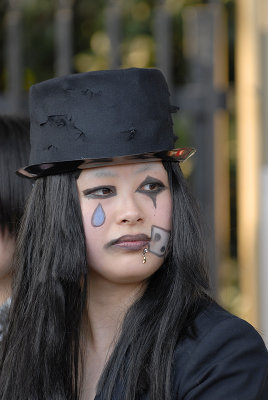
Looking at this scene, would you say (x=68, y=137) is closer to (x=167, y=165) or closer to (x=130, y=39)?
(x=167, y=165)

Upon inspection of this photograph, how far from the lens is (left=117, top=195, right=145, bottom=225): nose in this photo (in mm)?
1681

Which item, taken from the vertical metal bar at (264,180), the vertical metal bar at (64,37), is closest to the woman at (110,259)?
the vertical metal bar at (264,180)

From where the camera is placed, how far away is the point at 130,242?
5.58 ft

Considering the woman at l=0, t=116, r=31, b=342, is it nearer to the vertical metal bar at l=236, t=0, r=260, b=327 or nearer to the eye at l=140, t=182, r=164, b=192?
the eye at l=140, t=182, r=164, b=192

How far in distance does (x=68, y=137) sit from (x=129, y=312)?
0.43m

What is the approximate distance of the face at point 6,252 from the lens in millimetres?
2150

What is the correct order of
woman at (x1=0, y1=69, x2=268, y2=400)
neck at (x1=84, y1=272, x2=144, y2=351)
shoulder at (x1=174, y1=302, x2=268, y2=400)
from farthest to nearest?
1. neck at (x1=84, y1=272, x2=144, y2=351)
2. woman at (x1=0, y1=69, x2=268, y2=400)
3. shoulder at (x1=174, y1=302, x2=268, y2=400)

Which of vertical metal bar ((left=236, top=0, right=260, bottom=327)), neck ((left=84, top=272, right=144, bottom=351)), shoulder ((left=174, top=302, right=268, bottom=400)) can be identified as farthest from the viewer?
vertical metal bar ((left=236, top=0, right=260, bottom=327))

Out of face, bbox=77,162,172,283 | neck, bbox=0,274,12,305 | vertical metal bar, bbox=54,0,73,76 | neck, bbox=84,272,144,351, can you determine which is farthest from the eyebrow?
vertical metal bar, bbox=54,0,73,76

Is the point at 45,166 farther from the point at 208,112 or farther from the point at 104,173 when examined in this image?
the point at 208,112

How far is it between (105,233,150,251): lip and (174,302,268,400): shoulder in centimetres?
22

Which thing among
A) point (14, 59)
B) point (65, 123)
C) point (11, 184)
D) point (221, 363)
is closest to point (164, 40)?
point (14, 59)

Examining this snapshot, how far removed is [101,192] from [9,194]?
0.55 m

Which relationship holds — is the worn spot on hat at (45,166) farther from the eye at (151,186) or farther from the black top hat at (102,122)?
the eye at (151,186)
